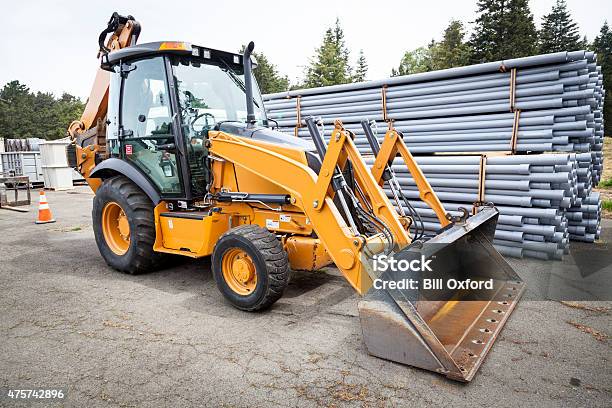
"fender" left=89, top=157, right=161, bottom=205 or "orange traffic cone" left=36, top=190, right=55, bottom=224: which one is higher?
"fender" left=89, top=157, right=161, bottom=205

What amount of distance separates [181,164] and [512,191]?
4.09m

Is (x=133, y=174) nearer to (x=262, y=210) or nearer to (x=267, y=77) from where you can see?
(x=262, y=210)

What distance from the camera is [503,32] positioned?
34.5 m

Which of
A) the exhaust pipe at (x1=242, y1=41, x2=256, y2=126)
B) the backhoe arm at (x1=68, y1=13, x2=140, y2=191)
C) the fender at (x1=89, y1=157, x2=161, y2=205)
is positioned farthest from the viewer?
the backhoe arm at (x1=68, y1=13, x2=140, y2=191)

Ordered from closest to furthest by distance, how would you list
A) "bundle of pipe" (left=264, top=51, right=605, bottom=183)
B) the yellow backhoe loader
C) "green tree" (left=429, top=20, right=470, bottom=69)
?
the yellow backhoe loader
"bundle of pipe" (left=264, top=51, right=605, bottom=183)
"green tree" (left=429, top=20, right=470, bottom=69)

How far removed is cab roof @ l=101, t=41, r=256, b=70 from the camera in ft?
14.8

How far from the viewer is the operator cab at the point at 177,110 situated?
15.0ft

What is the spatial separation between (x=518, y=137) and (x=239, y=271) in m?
4.20

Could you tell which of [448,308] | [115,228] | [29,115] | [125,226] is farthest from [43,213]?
[29,115]

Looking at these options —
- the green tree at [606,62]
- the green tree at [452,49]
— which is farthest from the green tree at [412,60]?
the green tree at [606,62]

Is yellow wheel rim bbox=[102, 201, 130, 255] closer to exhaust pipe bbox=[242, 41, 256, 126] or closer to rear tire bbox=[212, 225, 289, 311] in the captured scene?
rear tire bbox=[212, 225, 289, 311]

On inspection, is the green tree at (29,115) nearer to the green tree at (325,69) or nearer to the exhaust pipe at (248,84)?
the green tree at (325,69)

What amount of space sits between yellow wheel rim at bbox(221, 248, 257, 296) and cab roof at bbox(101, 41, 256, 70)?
7.25 feet

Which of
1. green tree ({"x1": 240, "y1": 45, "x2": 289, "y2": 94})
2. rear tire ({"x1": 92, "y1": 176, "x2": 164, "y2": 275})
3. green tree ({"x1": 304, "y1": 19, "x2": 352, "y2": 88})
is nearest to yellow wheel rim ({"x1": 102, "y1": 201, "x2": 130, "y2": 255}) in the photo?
rear tire ({"x1": 92, "y1": 176, "x2": 164, "y2": 275})
